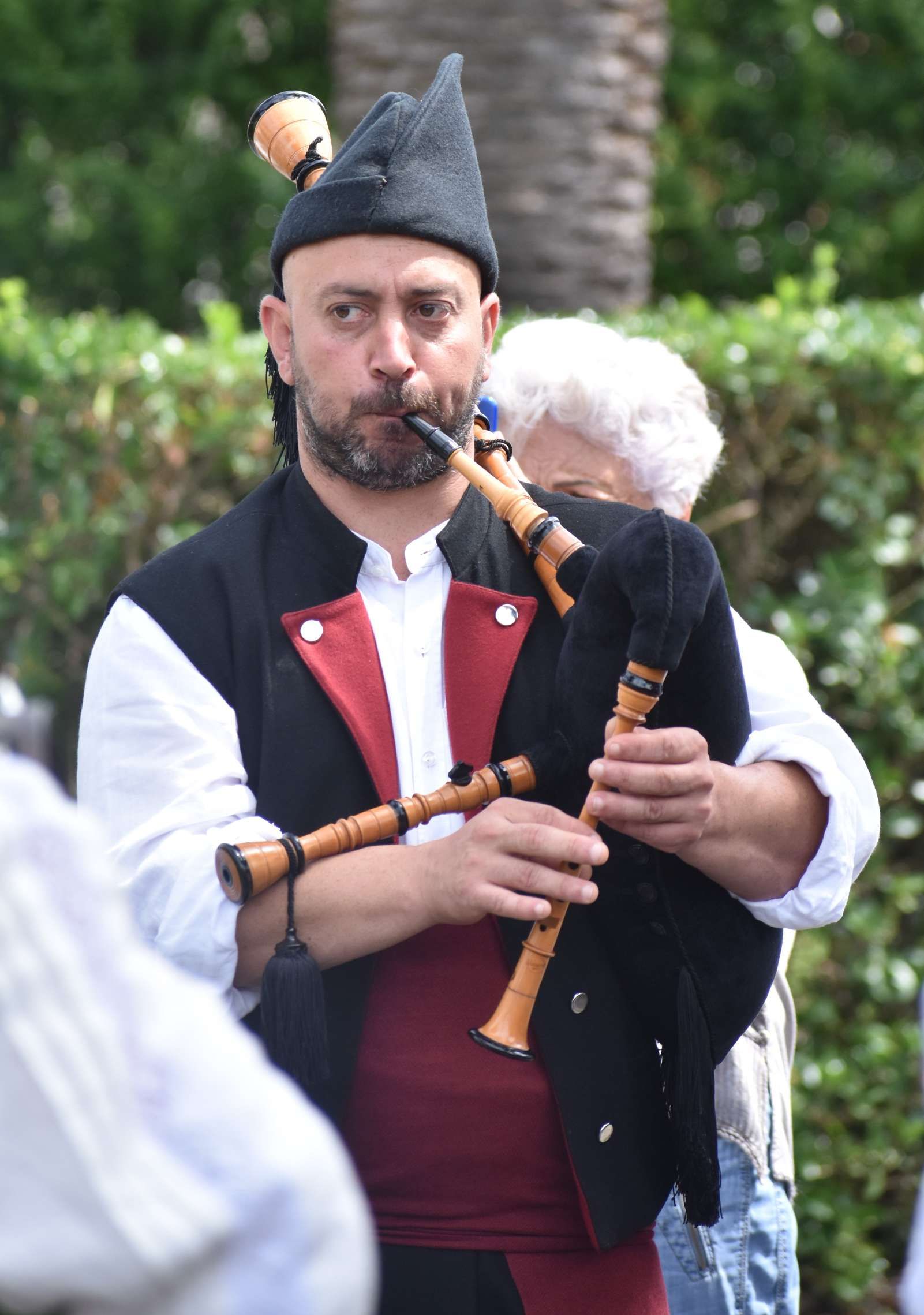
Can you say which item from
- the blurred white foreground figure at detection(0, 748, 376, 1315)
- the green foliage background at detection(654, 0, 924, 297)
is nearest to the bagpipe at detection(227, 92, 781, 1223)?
the blurred white foreground figure at detection(0, 748, 376, 1315)

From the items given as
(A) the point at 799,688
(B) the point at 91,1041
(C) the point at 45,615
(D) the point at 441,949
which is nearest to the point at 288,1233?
(B) the point at 91,1041

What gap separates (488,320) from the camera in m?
2.30

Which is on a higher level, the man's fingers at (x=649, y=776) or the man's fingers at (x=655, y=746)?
the man's fingers at (x=655, y=746)

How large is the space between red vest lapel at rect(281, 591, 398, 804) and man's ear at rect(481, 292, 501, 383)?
0.42 m

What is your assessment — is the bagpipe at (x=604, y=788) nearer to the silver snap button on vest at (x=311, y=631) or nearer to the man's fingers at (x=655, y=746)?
the man's fingers at (x=655, y=746)

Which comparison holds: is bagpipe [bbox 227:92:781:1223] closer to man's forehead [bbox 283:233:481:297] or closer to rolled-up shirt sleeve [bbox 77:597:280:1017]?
rolled-up shirt sleeve [bbox 77:597:280:1017]

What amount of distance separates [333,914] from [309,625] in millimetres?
400

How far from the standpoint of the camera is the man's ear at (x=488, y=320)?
89.0 inches

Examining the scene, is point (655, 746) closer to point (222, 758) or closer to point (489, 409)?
point (222, 758)

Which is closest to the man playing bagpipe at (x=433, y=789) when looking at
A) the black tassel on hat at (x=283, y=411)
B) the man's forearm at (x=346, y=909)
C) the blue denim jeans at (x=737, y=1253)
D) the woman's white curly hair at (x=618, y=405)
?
the man's forearm at (x=346, y=909)

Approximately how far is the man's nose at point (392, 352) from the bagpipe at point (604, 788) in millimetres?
68

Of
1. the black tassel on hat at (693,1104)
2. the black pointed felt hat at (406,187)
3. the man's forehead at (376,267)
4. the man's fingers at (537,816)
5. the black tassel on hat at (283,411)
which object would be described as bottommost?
the black tassel on hat at (693,1104)

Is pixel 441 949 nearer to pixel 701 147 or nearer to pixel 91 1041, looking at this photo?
pixel 91 1041

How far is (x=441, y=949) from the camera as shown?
2.03 metres
